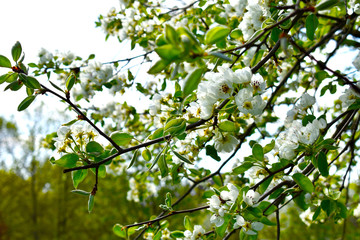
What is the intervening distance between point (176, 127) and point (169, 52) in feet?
1.09

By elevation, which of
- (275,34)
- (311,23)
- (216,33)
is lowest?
(216,33)

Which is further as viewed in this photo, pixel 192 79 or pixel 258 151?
pixel 258 151

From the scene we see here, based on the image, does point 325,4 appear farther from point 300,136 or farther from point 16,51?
point 16,51

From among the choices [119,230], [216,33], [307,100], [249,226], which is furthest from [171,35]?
[119,230]

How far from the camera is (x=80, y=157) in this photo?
1178 mm

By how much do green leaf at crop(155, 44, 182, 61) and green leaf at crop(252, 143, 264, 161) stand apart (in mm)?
578

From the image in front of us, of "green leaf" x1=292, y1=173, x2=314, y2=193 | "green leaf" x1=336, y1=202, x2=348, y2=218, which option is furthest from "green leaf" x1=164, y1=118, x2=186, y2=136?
"green leaf" x1=336, y1=202, x2=348, y2=218

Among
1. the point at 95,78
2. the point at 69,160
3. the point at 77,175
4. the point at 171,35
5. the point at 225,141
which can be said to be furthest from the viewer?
the point at 95,78

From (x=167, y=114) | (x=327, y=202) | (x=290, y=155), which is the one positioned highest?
(x=167, y=114)

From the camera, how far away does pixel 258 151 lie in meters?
1.21

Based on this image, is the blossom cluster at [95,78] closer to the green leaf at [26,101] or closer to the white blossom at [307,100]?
the green leaf at [26,101]

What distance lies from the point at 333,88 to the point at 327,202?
0.81m

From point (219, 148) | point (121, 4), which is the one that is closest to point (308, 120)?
point (219, 148)

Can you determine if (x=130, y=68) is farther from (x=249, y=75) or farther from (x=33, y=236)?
(x=33, y=236)
